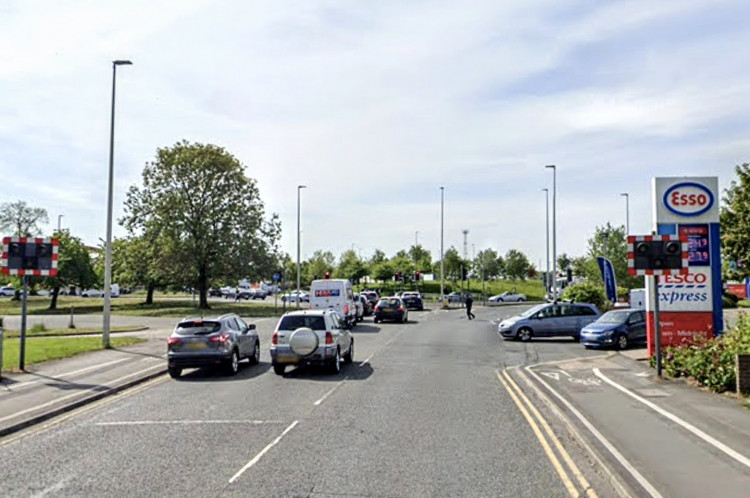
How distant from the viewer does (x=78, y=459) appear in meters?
8.77

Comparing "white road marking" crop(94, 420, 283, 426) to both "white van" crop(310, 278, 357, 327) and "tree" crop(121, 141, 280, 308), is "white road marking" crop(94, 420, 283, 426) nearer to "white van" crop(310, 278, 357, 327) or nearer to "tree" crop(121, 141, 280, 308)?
"white van" crop(310, 278, 357, 327)

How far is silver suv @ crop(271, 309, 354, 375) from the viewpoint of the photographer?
1662 centimetres

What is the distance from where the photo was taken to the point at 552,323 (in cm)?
2817

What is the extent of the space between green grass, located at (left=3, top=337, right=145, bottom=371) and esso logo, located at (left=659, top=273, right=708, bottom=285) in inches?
671

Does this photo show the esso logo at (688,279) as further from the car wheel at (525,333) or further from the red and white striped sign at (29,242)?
the red and white striped sign at (29,242)

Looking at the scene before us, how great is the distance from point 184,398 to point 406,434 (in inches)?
217

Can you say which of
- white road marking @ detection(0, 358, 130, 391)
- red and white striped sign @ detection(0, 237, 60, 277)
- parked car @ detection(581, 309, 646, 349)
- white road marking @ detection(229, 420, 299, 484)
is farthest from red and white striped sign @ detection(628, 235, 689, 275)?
red and white striped sign @ detection(0, 237, 60, 277)

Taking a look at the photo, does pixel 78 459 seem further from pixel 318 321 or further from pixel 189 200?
pixel 189 200

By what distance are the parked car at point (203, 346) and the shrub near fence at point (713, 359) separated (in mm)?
10546

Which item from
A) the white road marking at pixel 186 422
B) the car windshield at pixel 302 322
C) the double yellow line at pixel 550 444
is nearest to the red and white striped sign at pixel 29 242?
the car windshield at pixel 302 322

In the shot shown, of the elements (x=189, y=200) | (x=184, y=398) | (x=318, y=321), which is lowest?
(x=184, y=398)

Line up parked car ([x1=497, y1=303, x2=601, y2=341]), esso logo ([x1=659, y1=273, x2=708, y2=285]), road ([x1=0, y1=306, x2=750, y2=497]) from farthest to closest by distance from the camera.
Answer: parked car ([x1=497, y1=303, x2=601, y2=341]), esso logo ([x1=659, y1=273, x2=708, y2=285]), road ([x1=0, y1=306, x2=750, y2=497])

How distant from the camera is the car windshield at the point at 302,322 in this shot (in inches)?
677

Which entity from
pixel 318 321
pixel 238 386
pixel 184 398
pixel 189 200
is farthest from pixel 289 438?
pixel 189 200
